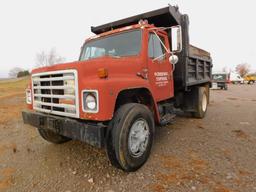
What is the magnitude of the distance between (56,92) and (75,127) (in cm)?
71

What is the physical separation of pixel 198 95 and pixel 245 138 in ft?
6.91

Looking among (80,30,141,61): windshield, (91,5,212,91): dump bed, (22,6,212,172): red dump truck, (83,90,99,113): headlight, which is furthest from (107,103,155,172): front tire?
(91,5,212,91): dump bed

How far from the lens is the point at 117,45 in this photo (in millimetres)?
3703

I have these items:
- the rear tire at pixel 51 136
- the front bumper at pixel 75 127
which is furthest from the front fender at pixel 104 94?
the rear tire at pixel 51 136

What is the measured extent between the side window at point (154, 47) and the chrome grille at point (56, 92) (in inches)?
65.3

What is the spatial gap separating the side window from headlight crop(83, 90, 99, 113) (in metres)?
1.62

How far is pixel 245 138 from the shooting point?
167 inches

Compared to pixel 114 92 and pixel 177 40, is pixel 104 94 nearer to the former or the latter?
pixel 114 92

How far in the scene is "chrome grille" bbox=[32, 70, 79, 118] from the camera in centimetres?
260

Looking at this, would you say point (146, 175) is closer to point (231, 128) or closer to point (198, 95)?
point (231, 128)

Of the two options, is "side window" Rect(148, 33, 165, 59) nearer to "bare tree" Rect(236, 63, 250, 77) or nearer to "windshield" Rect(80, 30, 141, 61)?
"windshield" Rect(80, 30, 141, 61)

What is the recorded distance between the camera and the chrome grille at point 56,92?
2.60 m

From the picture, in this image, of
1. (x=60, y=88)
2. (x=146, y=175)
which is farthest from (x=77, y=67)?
(x=146, y=175)

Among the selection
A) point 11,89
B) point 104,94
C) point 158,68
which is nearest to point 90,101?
point 104,94
